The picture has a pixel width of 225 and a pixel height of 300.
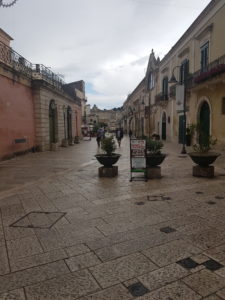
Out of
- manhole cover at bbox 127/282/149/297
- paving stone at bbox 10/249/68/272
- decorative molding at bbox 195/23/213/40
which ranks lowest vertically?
paving stone at bbox 10/249/68/272

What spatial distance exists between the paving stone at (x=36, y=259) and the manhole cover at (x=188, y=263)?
4.34 feet

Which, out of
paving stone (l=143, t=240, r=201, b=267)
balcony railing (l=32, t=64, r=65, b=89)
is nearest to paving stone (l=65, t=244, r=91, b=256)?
paving stone (l=143, t=240, r=201, b=267)

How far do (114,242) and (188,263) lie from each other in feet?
3.16

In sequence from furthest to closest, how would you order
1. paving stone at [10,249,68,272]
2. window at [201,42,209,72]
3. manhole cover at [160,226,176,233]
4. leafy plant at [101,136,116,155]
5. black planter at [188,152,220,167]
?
window at [201,42,209,72]
leafy plant at [101,136,116,155]
black planter at [188,152,220,167]
manhole cover at [160,226,176,233]
paving stone at [10,249,68,272]

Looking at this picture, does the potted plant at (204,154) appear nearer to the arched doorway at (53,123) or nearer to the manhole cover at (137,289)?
the manhole cover at (137,289)

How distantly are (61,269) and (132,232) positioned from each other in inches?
47.3

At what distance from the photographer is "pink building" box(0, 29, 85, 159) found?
11344 mm

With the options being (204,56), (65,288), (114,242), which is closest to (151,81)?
(204,56)

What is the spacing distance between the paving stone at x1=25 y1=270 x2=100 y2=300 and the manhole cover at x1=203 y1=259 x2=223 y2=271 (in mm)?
1189

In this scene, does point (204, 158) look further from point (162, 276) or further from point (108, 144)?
point (162, 276)

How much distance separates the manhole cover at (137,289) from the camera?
7.12 ft

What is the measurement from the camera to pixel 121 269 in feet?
8.33

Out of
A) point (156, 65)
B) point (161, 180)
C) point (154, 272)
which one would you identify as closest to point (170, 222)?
point (154, 272)

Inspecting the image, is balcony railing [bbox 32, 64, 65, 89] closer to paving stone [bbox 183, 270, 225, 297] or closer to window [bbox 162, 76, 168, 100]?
window [bbox 162, 76, 168, 100]
